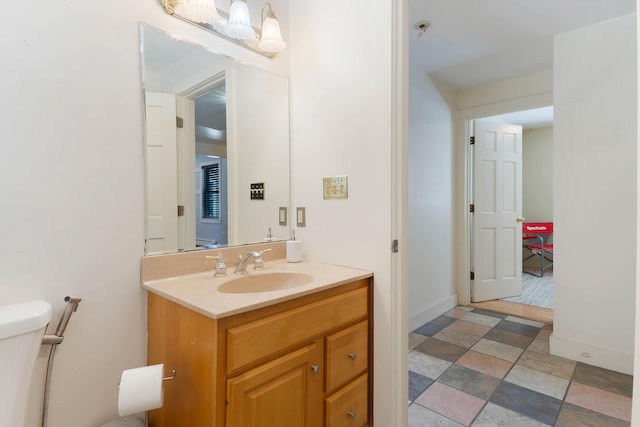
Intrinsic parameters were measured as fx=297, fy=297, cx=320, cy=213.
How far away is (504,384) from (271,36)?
2449 millimetres

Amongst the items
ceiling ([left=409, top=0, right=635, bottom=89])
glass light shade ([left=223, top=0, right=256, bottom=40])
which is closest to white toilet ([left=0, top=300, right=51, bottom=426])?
glass light shade ([left=223, top=0, right=256, bottom=40])

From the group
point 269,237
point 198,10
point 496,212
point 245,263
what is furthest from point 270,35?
point 496,212

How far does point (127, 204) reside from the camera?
1169 millimetres

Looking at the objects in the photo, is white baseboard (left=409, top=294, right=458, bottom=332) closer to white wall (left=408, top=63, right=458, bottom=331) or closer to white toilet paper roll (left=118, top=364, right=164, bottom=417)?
white wall (left=408, top=63, right=458, bottom=331)

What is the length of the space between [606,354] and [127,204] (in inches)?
119

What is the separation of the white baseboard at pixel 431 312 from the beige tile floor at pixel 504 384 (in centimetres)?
10

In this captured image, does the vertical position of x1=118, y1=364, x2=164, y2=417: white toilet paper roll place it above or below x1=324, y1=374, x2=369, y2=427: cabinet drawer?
above

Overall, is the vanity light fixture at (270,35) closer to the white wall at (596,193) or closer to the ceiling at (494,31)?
the ceiling at (494,31)

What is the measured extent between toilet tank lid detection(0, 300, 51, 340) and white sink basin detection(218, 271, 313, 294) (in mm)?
574

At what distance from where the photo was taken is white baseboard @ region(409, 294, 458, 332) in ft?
8.80

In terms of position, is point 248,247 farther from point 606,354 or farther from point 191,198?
point 606,354

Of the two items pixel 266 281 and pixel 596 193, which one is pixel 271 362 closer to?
pixel 266 281

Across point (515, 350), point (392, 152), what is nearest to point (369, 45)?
point (392, 152)

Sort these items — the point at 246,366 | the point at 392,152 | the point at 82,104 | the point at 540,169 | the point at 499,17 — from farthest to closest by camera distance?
the point at 540,169
the point at 499,17
the point at 392,152
the point at 82,104
the point at 246,366
